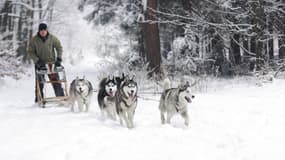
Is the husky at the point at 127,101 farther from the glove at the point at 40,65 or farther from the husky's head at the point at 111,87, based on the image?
the glove at the point at 40,65

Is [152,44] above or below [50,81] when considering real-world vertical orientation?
above

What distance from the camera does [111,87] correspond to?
7.76 metres

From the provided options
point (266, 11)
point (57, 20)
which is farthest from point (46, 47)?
point (57, 20)

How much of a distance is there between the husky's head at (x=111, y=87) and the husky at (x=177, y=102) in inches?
41.5

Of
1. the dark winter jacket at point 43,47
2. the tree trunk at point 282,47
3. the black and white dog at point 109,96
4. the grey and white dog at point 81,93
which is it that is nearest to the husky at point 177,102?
the black and white dog at point 109,96

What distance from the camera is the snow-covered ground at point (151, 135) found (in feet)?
16.7

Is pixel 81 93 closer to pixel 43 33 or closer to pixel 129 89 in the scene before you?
pixel 129 89

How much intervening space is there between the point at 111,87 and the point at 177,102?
59.5 inches

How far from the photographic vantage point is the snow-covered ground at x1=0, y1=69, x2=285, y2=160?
16.7ft

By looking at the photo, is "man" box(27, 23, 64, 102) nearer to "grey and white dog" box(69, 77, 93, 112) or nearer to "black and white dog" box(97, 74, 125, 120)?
"grey and white dog" box(69, 77, 93, 112)

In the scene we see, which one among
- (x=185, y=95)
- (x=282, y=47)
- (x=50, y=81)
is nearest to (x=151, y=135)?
(x=185, y=95)

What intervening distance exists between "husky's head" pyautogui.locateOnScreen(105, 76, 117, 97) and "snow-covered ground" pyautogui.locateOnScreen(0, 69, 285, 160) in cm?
54

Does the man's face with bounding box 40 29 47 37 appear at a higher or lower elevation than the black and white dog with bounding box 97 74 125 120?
higher

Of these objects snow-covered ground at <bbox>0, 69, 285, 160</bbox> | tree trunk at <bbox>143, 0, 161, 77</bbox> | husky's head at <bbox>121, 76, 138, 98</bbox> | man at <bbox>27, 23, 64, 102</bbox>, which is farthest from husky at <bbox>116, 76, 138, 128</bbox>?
tree trunk at <bbox>143, 0, 161, 77</bbox>
